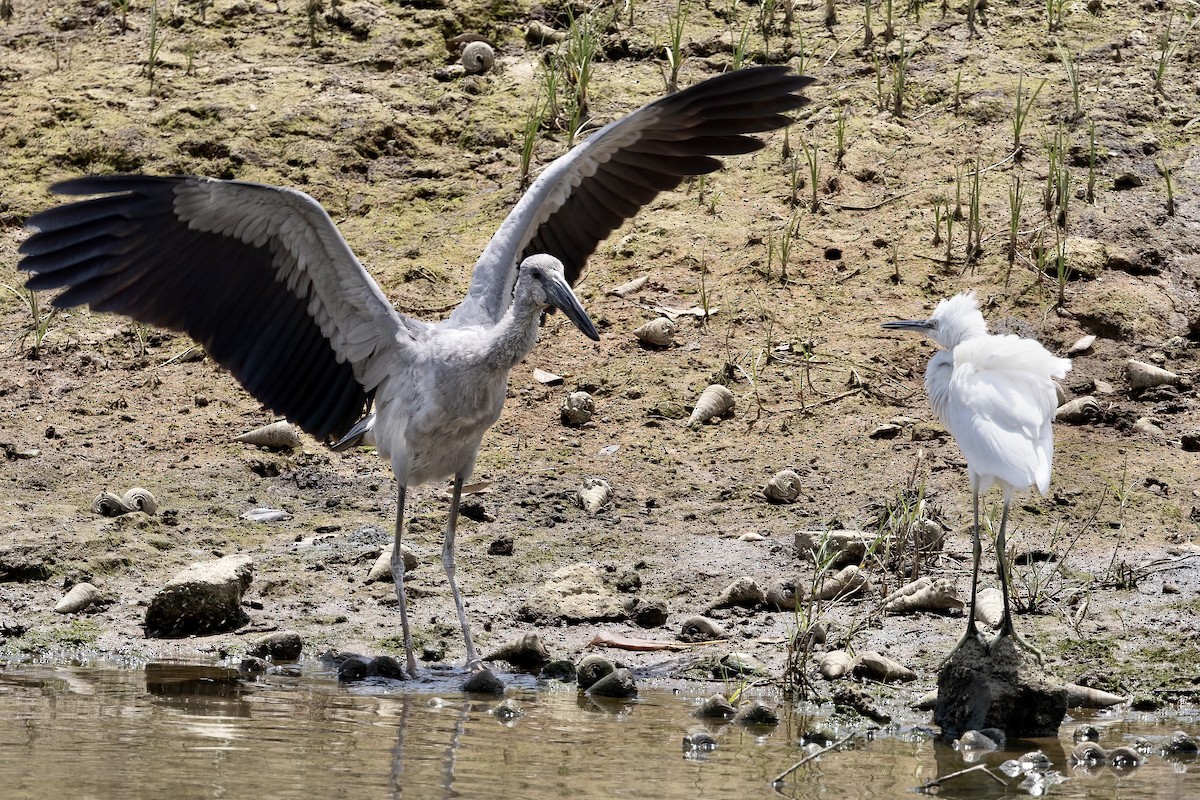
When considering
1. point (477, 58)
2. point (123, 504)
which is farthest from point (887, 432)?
point (477, 58)

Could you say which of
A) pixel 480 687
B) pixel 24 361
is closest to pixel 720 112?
pixel 480 687

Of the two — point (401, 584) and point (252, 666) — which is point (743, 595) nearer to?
point (401, 584)

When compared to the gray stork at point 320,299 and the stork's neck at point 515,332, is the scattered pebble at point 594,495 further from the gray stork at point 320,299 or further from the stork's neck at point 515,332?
the stork's neck at point 515,332

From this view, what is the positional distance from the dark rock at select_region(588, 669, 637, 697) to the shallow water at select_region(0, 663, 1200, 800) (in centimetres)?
6

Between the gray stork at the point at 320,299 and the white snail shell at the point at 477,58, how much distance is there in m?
3.42

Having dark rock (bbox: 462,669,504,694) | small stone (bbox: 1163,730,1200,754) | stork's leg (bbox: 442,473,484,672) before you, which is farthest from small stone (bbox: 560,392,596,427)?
small stone (bbox: 1163,730,1200,754)

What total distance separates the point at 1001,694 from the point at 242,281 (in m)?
3.51

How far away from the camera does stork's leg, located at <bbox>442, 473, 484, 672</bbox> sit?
5906mm

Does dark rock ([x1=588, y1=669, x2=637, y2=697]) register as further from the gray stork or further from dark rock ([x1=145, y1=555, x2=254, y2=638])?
dark rock ([x1=145, y1=555, x2=254, y2=638])

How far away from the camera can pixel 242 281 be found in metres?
6.41

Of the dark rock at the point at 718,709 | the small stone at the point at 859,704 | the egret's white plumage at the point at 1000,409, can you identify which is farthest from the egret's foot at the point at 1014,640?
the dark rock at the point at 718,709

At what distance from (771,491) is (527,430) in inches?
56.1

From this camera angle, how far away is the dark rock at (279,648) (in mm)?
5957

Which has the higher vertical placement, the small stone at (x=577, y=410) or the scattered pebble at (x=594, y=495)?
the small stone at (x=577, y=410)
